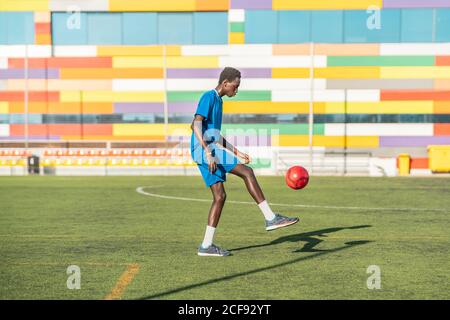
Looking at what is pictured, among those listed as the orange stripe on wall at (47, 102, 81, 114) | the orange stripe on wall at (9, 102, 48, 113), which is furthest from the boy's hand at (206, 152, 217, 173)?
the orange stripe on wall at (9, 102, 48, 113)

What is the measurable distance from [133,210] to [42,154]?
1884 centimetres

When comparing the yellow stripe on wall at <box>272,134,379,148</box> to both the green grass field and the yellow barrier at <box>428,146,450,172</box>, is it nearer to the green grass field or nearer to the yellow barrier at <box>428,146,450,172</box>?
the yellow barrier at <box>428,146,450,172</box>

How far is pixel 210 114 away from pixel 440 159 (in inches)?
985

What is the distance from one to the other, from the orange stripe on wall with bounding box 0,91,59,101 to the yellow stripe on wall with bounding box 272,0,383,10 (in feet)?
43.0

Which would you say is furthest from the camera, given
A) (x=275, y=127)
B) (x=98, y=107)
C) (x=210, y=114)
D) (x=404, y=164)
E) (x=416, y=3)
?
(x=98, y=107)

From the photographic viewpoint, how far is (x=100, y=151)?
28.9 m

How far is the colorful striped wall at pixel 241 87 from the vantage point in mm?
31016

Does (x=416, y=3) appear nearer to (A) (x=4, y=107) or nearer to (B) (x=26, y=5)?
(B) (x=26, y=5)

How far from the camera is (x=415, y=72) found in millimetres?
31125

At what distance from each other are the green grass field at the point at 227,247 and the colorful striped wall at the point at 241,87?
690 inches

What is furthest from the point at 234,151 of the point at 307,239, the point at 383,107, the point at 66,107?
the point at 66,107

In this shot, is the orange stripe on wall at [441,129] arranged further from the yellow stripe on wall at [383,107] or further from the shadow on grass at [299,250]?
the shadow on grass at [299,250]

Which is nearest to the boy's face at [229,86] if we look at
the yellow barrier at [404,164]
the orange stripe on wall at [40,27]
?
the yellow barrier at [404,164]

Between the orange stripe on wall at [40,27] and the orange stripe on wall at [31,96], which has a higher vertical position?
the orange stripe on wall at [40,27]
